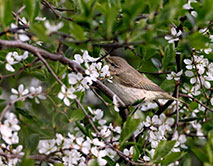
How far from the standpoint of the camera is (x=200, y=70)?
10.6 ft

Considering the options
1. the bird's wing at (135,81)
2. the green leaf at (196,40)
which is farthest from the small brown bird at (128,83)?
the green leaf at (196,40)

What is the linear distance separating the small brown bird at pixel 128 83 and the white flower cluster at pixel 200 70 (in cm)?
108

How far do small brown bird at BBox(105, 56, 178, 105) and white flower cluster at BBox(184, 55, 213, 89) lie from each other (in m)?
1.08

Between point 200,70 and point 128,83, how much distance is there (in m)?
1.48

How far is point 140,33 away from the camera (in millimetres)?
1881

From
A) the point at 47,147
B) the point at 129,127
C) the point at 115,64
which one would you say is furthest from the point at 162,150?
the point at 115,64

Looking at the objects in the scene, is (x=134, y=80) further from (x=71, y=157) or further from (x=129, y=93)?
(x=71, y=157)

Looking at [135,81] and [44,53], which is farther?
[135,81]

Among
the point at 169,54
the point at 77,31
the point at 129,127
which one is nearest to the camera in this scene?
the point at 77,31

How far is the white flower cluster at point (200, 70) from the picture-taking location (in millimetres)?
3227

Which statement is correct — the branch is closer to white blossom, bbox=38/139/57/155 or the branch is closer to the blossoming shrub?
the blossoming shrub

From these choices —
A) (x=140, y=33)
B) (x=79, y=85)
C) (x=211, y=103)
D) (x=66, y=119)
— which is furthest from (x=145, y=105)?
(x=140, y=33)

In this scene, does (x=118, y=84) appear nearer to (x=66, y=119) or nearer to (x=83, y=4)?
(x=66, y=119)

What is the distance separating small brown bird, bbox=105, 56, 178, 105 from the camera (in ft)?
14.7
